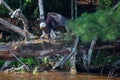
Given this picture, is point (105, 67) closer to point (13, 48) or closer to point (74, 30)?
point (74, 30)

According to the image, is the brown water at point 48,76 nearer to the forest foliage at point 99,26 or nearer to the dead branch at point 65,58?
the dead branch at point 65,58

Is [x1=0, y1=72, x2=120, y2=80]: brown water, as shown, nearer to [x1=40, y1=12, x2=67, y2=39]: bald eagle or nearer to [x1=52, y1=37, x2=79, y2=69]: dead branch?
[x1=52, y1=37, x2=79, y2=69]: dead branch

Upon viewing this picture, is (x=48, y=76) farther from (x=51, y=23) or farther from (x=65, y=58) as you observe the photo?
(x=51, y=23)

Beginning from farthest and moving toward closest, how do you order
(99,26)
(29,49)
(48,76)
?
(29,49), (48,76), (99,26)

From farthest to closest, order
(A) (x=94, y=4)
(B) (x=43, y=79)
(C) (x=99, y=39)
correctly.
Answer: (A) (x=94, y=4) < (C) (x=99, y=39) < (B) (x=43, y=79)

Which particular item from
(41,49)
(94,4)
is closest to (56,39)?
(41,49)

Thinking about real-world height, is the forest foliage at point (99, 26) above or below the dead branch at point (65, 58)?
above

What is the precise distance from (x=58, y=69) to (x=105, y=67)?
1646mm

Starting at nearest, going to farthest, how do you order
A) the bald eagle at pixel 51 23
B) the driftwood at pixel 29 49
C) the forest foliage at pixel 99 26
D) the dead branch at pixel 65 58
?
the forest foliage at pixel 99 26 < the driftwood at pixel 29 49 < the dead branch at pixel 65 58 < the bald eagle at pixel 51 23

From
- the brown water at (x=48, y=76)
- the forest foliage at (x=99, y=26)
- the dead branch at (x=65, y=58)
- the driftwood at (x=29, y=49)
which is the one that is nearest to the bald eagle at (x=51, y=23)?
the dead branch at (x=65, y=58)

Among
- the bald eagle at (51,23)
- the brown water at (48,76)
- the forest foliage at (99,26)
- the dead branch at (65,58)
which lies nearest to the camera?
the forest foliage at (99,26)

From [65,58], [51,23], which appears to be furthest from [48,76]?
[51,23]

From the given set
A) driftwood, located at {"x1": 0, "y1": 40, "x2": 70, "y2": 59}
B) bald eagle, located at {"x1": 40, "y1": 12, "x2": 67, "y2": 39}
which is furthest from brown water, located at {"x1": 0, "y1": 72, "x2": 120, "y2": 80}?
bald eagle, located at {"x1": 40, "y1": 12, "x2": 67, "y2": 39}

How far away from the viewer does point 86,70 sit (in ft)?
49.8
